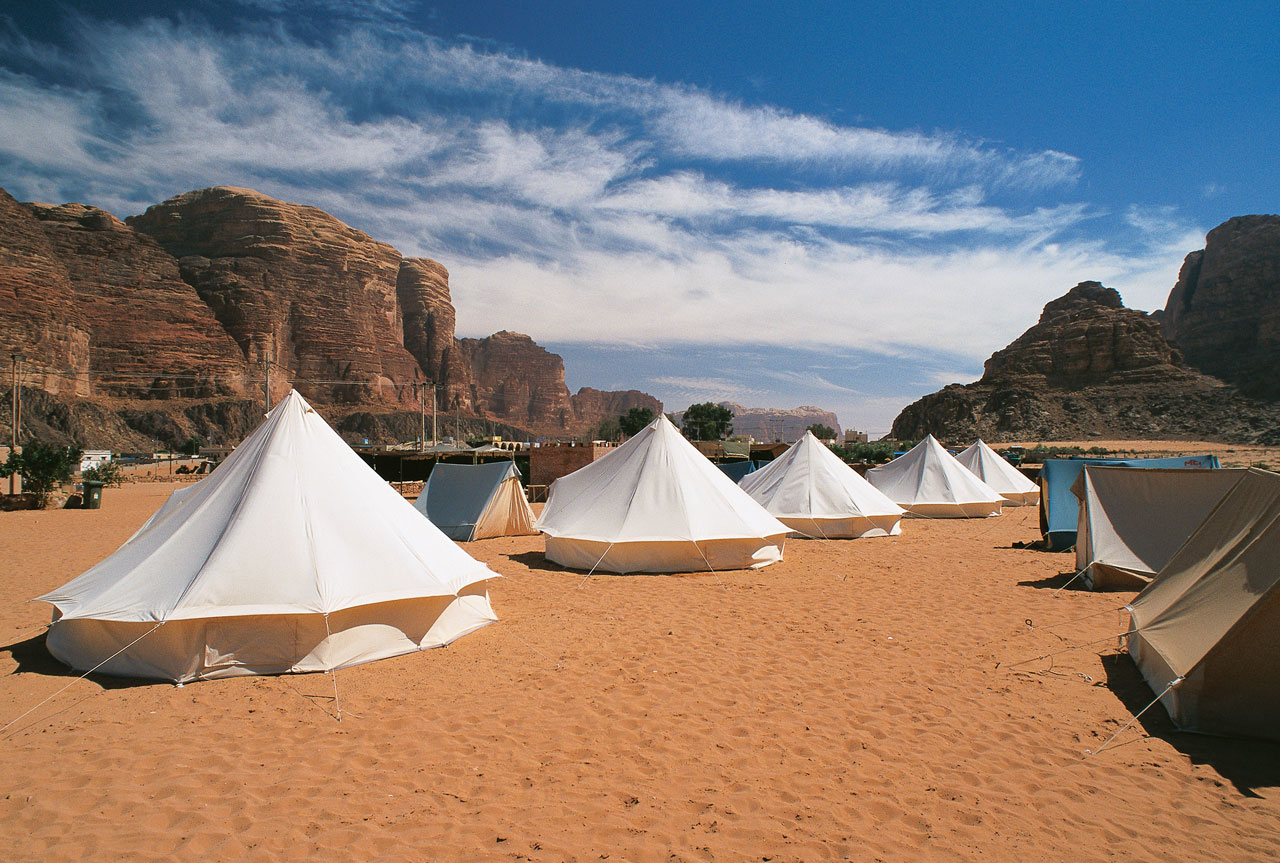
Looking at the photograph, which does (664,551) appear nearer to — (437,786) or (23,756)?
(437,786)

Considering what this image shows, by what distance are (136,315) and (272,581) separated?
292ft

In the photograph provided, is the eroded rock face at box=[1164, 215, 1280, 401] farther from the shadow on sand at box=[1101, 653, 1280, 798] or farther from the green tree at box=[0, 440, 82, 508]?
the green tree at box=[0, 440, 82, 508]

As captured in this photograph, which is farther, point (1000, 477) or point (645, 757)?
point (1000, 477)

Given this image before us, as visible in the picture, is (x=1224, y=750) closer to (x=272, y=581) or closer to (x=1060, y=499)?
(x=272, y=581)

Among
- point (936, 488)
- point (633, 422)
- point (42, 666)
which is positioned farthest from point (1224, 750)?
point (633, 422)

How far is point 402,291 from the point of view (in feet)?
373

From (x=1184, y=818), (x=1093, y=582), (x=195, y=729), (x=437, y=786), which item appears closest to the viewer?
(x=1184, y=818)

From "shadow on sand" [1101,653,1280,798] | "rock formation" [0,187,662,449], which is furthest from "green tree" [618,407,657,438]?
"shadow on sand" [1101,653,1280,798]

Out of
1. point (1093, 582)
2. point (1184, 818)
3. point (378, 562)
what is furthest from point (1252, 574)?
point (378, 562)

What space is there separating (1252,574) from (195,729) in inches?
268

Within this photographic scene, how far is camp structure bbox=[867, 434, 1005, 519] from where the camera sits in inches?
688

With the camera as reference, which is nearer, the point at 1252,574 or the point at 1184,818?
the point at 1184,818

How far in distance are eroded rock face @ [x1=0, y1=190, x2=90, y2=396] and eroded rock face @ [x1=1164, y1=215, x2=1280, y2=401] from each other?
114m

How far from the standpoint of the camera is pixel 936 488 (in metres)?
17.7
